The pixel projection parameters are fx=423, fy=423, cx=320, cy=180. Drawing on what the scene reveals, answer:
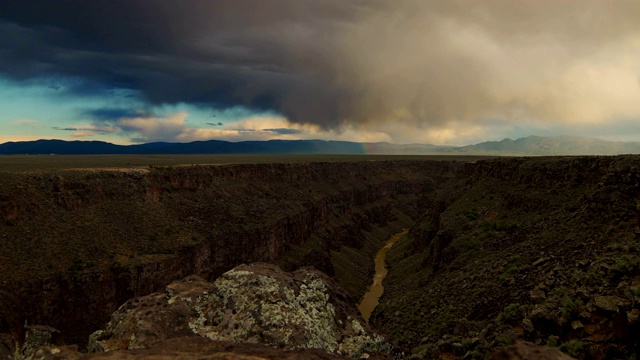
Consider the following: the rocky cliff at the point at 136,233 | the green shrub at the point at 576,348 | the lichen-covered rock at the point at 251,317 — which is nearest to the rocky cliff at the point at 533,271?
the green shrub at the point at 576,348

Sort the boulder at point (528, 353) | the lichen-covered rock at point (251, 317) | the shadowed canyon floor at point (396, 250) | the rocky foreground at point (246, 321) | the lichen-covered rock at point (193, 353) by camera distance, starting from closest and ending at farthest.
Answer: the boulder at point (528, 353), the lichen-covered rock at point (193, 353), the rocky foreground at point (246, 321), the lichen-covered rock at point (251, 317), the shadowed canyon floor at point (396, 250)

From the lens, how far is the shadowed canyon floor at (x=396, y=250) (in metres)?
21.8

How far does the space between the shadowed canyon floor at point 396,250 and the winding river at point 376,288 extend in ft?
5.13

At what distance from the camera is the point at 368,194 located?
126 meters

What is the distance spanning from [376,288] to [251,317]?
55.0 metres

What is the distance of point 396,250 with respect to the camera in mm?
90125

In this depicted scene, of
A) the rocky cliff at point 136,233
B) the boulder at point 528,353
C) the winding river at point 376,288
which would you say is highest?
the boulder at point 528,353

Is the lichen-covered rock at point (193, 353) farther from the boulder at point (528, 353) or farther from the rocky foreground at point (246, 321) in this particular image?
the boulder at point (528, 353)

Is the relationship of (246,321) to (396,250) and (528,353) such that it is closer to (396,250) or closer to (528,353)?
(528,353)

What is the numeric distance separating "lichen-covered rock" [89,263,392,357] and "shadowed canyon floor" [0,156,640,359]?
2737 mm

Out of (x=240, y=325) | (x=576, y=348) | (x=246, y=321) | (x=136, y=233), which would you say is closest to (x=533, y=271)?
(x=576, y=348)

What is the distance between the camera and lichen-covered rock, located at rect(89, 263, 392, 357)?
643 inches

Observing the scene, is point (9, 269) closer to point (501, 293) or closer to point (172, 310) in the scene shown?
point (172, 310)

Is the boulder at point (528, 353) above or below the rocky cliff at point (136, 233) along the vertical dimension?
above
